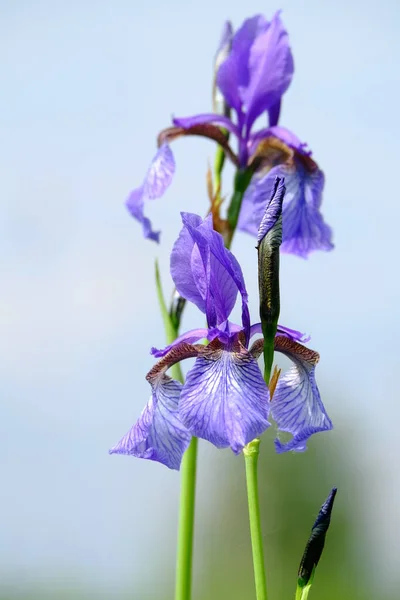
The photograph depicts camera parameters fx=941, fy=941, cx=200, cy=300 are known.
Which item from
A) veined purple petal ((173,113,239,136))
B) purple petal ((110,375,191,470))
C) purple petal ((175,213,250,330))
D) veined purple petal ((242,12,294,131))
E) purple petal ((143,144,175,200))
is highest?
veined purple petal ((242,12,294,131))

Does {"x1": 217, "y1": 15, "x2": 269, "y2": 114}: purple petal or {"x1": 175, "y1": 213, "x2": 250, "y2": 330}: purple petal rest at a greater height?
{"x1": 217, "y1": 15, "x2": 269, "y2": 114}: purple petal

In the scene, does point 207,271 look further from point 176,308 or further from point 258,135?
point 258,135

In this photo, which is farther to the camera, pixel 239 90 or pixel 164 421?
pixel 239 90

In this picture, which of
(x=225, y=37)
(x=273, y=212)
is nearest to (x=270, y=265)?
(x=273, y=212)

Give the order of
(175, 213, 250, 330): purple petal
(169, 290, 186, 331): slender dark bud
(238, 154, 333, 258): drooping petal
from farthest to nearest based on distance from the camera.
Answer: (238, 154, 333, 258): drooping petal, (169, 290, 186, 331): slender dark bud, (175, 213, 250, 330): purple petal

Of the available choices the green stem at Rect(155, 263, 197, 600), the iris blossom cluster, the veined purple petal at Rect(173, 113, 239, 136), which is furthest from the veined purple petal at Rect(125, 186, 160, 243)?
the green stem at Rect(155, 263, 197, 600)

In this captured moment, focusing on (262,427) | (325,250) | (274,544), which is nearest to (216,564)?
(274,544)

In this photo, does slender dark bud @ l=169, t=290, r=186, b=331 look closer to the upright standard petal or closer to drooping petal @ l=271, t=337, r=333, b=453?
the upright standard petal

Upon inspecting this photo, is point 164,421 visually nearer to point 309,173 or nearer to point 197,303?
point 197,303
